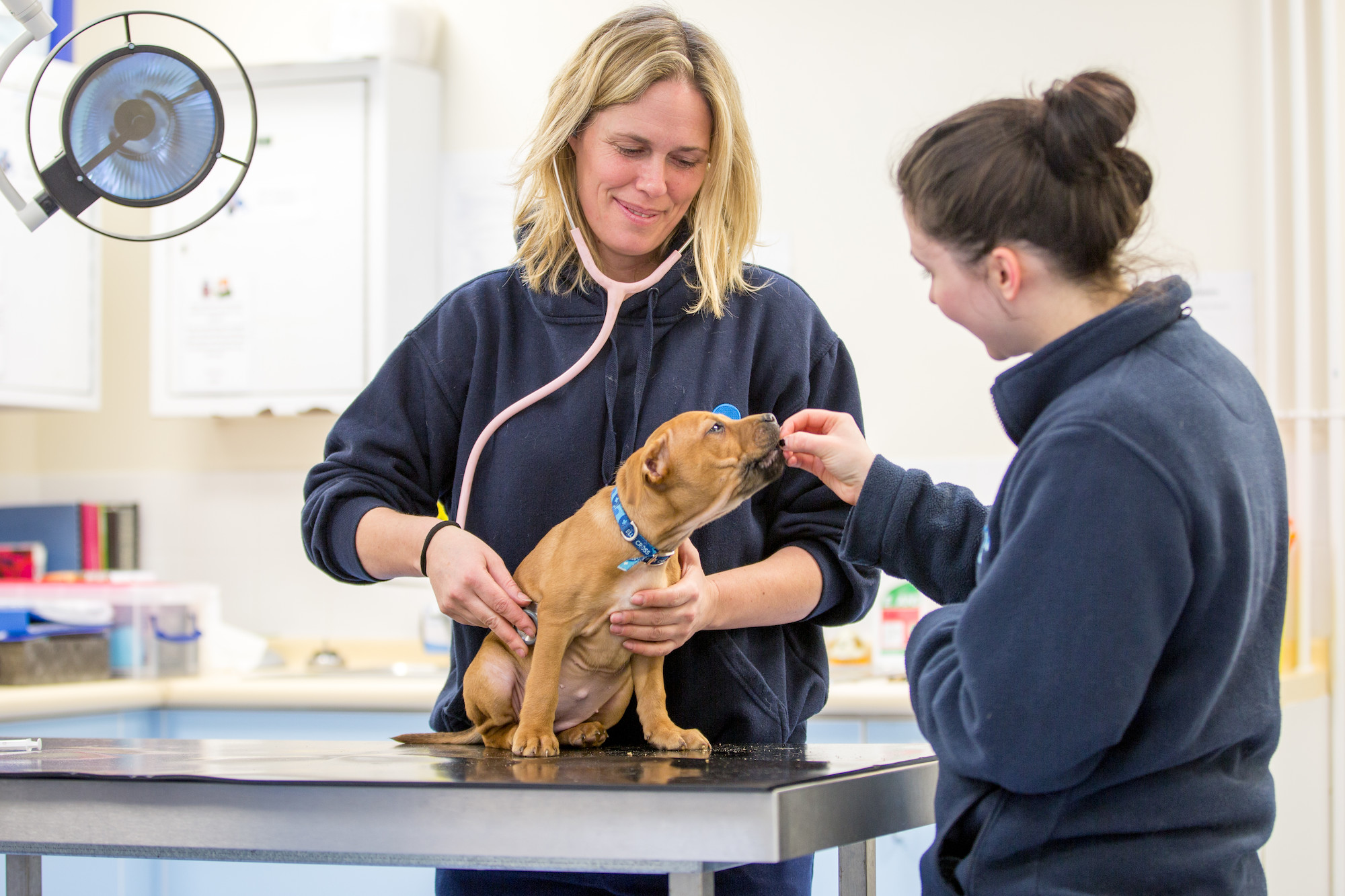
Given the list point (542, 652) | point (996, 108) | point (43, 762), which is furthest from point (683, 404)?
point (43, 762)

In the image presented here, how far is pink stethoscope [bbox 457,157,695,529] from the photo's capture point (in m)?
1.38

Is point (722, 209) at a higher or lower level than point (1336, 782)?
higher

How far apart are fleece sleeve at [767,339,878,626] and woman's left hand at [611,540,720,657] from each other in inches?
6.3

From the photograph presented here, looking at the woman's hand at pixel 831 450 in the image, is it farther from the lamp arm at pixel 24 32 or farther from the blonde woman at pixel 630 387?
the lamp arm at pixel 24 32

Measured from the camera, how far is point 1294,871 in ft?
8.82

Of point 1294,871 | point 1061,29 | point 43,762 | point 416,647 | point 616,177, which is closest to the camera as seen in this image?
point 43,762

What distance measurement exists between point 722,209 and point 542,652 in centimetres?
58

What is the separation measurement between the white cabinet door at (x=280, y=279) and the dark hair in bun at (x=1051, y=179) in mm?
2401

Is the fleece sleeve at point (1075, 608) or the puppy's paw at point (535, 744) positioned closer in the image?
the fleece sleeve at point (1075, 608)

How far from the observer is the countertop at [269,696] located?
249 centimetres

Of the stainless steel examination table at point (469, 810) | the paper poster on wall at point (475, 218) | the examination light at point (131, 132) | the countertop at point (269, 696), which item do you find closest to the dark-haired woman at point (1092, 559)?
the stainless steel examination table at point (469, 810)

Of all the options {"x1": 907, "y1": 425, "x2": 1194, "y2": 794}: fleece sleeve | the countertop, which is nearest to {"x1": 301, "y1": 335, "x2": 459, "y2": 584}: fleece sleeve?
{"x1": 907, "y1": 425, "x2": 1194, "y2": 794}: fleece sleeve

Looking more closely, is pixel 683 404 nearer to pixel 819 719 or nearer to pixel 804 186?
pixel 819 719

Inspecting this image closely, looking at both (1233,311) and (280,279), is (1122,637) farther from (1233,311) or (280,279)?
(280,279)
